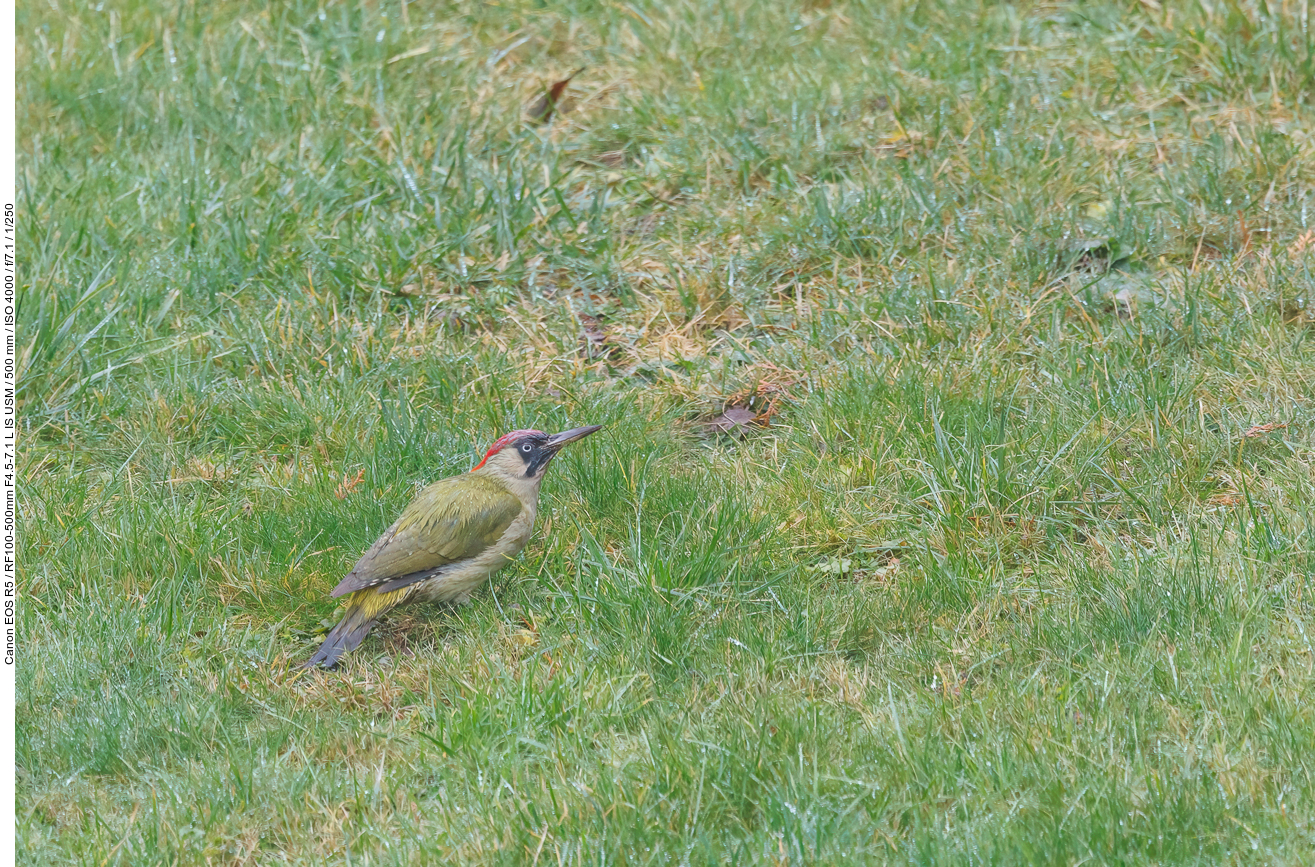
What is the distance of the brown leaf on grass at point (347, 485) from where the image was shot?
5.11 metres

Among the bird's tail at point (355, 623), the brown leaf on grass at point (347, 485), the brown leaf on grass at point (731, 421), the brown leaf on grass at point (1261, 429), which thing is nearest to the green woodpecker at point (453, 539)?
the bird's tail at point (355, 623)

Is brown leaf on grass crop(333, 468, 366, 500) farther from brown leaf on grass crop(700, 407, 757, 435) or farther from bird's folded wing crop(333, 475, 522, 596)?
brown leaf on grass crop(700, 407, 757, 435)

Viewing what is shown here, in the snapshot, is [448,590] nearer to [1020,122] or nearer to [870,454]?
[870,454]

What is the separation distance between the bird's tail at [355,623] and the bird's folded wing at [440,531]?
72 mm

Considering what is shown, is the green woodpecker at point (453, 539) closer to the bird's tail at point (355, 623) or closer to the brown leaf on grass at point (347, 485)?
the bird's tail at point (355, 623)

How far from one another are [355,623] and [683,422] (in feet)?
5.28

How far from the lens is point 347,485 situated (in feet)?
17.0

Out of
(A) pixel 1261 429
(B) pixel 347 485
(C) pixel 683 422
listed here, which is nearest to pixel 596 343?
(C) pixel 683 422

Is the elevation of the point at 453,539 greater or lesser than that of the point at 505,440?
lesser

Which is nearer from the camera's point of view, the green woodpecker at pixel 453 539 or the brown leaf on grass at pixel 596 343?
the green woodpecker at pixel 453 539

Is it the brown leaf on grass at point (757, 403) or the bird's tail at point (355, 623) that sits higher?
the bird's tail at point (355, 623)

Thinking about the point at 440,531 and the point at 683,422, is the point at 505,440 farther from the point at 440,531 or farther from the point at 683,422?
the point at 683,422

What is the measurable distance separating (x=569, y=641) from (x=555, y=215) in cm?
280

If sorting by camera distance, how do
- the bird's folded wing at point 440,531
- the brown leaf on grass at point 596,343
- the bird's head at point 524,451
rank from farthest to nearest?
the brown leaf on grass at point 596,343
the bird's head at point 524,451
the bird's folded wing at point 440,531
